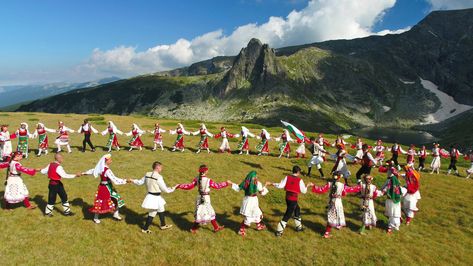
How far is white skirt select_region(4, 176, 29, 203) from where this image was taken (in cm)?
1655

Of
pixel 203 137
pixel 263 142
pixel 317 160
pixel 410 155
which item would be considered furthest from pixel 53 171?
pixel 410 155

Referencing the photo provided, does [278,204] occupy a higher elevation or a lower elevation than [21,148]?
lower

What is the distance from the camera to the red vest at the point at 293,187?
1580 centimetres

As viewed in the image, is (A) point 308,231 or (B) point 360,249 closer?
(B) point 360,249

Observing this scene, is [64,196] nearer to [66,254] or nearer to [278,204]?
[66,254]

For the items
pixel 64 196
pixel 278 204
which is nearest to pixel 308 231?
pixel 278 204

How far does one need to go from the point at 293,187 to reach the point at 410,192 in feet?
23.9

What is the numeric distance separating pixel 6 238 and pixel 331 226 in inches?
570

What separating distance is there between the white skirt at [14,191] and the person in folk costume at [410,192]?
19791 millimetres

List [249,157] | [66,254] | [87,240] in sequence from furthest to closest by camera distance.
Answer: [249,157]
[87,240]
[66,254]

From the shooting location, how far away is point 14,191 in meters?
16.7

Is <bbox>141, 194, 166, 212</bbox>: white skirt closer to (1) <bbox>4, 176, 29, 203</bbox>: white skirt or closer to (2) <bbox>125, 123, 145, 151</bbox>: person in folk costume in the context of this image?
(1) <bbox>4, 176, 29, 203</bbox>: white skirt

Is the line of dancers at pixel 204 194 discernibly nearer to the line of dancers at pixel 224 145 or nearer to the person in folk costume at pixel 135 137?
the line of dancers at pixel 224 145

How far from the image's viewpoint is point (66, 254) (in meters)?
13.4
